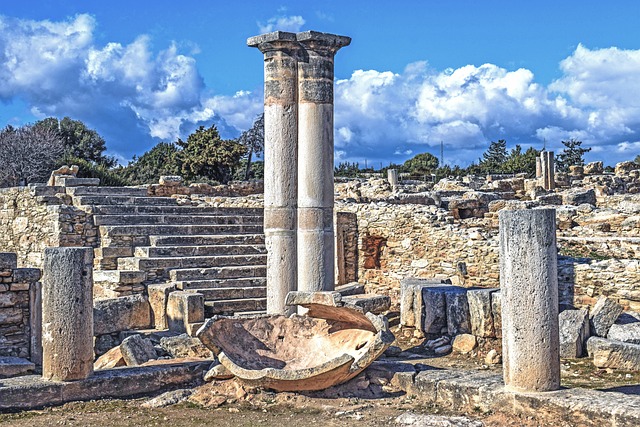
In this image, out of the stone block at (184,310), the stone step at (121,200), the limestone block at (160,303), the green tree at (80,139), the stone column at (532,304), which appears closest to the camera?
the stone column at (532,304)

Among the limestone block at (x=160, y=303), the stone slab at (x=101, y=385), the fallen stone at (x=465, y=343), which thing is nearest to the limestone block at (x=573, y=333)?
the fallen stone at (x=465, y=343)

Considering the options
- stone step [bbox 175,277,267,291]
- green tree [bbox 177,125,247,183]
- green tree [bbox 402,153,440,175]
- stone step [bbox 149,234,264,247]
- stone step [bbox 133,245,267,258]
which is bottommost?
stone step [bbox 175,277,267,291]

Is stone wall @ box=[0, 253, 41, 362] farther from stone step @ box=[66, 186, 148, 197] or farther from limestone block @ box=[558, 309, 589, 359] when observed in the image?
limestone block @ box=[558, 309, 589, 359]

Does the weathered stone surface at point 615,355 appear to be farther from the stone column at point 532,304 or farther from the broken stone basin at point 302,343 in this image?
the broken stone basin at point 302,343

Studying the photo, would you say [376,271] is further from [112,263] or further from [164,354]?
[164,354]

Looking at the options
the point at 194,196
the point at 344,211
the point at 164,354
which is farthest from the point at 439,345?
the point at 194,196

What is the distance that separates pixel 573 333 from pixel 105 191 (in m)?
Result: 12.7

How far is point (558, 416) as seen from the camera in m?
6.72

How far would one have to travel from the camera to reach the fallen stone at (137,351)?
1000 centimetres

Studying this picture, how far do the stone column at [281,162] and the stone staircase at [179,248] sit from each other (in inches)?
131

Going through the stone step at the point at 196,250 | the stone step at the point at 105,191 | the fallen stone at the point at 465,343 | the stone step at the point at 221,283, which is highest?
the stone step at the point at 105,191

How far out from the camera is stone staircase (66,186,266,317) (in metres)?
14.7

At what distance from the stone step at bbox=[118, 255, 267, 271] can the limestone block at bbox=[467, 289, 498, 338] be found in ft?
19.6

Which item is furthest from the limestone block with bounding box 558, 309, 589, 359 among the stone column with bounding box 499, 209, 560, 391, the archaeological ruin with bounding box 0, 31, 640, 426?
the stone column with bounding box 499, 209, 560, 391
